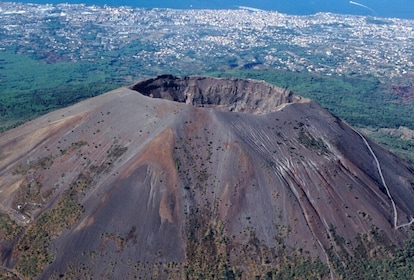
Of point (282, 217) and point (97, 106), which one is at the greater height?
point (97, 106)

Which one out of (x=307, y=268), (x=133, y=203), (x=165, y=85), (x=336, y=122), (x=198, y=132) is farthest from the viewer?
(x=165, y=85)

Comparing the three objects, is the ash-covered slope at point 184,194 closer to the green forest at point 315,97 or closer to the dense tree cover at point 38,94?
the green forest at point 315,97

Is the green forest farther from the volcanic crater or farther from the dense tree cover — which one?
the volcanic crater

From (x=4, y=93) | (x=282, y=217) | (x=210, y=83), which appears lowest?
(x=4, y=93)

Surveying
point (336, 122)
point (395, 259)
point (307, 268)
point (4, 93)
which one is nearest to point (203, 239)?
point (307, 268)

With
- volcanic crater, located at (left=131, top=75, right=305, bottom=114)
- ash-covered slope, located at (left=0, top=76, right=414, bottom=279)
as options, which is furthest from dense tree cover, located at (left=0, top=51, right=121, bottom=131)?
ash-covered slope, located at (left=0, top=76, right=414, bottom=279)

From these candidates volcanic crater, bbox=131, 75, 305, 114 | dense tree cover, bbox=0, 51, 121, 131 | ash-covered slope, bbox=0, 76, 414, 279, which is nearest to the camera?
ash-covered slope, bbox=0, 76, 414, 279

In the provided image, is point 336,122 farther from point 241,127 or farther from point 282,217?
point 282,217

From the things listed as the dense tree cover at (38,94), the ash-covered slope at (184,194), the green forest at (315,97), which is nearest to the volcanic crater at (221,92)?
the ash-covered slope at (184,194)

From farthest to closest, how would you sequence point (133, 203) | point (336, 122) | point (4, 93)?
point (4, 93)
point (336, 122)
point (133, 203)
